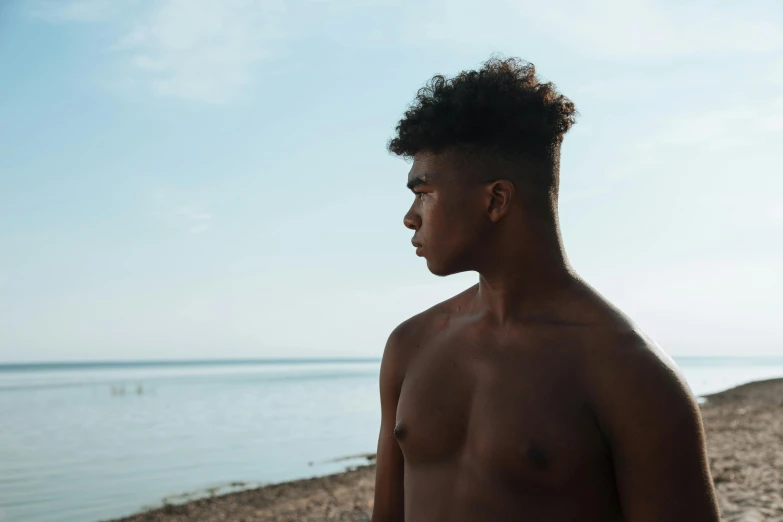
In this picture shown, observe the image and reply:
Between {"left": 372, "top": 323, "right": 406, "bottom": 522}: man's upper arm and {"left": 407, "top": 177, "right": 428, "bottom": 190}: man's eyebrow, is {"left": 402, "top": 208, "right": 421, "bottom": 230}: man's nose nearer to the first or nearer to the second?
{"left": 407, "top": 177, "right": 428, "bottom": 190}: man's eyebrow

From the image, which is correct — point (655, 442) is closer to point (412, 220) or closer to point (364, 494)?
point (412, 220)

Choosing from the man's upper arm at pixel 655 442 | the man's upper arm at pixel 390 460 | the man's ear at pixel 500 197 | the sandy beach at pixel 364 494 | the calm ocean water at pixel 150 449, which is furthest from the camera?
the calm ocean water at pixel 150 449

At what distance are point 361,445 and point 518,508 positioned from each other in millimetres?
15955

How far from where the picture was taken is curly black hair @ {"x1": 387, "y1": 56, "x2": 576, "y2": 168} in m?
2.05

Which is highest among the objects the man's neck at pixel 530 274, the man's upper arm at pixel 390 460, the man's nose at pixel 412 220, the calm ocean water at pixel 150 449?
the man's nose at pixel 412 220

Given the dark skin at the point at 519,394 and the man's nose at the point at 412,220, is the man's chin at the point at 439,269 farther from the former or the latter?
the man's nose at the point at 412,220

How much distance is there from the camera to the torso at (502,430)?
1.78 m

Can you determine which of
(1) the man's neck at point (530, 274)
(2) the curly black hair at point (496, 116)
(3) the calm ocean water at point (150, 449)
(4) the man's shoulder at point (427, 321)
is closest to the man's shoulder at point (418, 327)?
(4) the man's shoulder at point (427, 321)

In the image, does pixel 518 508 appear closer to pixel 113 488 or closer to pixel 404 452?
pixel 404 452

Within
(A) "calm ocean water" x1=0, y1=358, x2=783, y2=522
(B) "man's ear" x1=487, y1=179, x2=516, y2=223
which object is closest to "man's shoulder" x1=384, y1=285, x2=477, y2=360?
(B) "man's ear" x1=487, y1=179, x2=516, y2=223

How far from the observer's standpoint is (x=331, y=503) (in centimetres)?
1043

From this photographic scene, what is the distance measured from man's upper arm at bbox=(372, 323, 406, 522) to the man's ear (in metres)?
0.54

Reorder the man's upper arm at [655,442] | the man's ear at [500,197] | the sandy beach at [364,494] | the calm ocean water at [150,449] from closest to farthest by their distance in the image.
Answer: the man's upper arm at [655,442], the man's ear at [500,197], the sandy beach at [364,494], the calm ocean water at [150,449]

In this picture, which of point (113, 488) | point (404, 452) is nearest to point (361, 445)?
point (113, 488)
